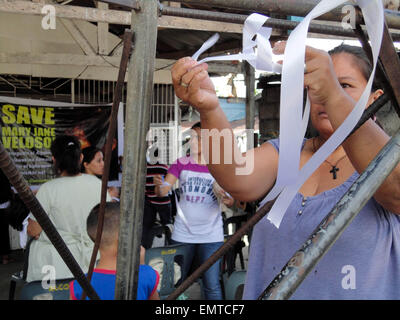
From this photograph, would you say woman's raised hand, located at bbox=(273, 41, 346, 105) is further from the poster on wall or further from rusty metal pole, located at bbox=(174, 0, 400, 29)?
the poster on wall

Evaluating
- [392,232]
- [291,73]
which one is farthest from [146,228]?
[291,73]

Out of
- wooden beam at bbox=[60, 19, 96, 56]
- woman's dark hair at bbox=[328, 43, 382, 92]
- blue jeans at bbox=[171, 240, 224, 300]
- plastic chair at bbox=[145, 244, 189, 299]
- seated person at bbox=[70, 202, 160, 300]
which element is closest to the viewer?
woman's dark hair at bbox=[328, 43, 382, 92]

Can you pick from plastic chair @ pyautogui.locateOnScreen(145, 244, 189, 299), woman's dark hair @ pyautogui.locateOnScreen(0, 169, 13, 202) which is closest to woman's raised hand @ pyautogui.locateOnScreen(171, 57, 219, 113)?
plastic chair @ pyautogui.locateOnScreen(145, 244, 189, 299)

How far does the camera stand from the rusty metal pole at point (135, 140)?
2.50 ft

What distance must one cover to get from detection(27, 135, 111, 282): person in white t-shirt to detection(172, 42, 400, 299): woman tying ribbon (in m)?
1.99

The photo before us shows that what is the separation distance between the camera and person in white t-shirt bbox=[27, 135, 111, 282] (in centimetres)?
292

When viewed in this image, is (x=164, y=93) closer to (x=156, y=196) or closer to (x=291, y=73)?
(x=156, y=196)

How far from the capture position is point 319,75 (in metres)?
0.83

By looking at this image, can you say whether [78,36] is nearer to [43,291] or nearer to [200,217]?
[200,217]

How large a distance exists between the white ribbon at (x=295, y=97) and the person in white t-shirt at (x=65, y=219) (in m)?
2.40

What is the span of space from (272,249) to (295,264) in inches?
20.1

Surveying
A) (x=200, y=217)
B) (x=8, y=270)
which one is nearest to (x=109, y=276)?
(x=200, y=217)

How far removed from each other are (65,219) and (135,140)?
2.40 meters
